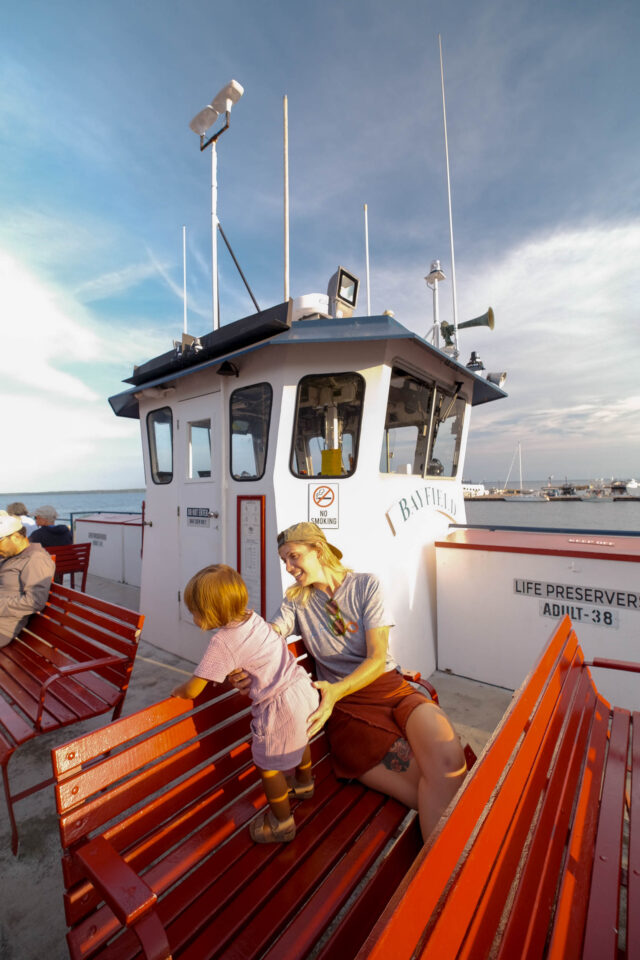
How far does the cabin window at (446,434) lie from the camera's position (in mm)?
5148

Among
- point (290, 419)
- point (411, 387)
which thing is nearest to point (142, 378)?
point (290, 419)

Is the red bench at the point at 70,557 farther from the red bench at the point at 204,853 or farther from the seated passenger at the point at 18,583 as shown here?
the red bench at the point at 204,853

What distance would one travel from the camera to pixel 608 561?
380 cm

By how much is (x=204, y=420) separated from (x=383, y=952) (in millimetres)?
4663

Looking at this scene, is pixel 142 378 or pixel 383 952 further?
pixel 142 378

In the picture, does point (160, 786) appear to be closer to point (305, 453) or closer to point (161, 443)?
point (305, 453)

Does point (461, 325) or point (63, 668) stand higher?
point (461, 325)

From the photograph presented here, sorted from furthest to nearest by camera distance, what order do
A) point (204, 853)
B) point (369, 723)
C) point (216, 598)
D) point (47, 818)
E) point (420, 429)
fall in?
point (420, 429)
point (47, 818)
point (369, 723)
point (216, 598)
point (204, 853)

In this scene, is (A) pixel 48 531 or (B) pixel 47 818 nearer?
(B) pixel 47 818

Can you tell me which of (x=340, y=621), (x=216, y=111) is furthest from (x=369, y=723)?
(x=216, y=111)

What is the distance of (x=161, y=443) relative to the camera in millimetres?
5578

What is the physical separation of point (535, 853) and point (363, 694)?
936 millimetres

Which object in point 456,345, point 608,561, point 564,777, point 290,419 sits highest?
point 456,345

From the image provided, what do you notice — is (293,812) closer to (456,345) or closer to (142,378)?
(142,378)
